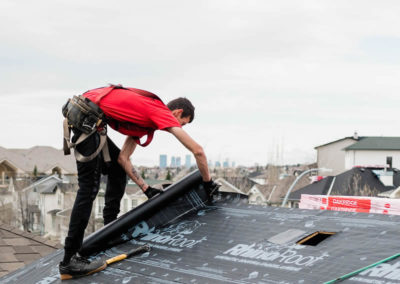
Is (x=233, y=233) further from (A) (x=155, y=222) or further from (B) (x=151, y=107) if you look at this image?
(B) (x=151, y=107)

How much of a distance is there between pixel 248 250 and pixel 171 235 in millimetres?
678

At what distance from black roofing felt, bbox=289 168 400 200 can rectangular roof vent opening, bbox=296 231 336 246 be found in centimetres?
3164

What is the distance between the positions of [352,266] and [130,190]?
38.3 meters

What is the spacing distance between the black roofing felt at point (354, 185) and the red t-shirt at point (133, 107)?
3175 centimetres

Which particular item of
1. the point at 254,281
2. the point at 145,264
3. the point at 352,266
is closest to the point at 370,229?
the point at 352,266

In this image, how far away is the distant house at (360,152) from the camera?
62625 mm

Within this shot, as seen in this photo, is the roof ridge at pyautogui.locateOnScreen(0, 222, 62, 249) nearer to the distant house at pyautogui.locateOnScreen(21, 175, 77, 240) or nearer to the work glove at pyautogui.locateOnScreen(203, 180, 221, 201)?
the work glove at pyautogui.locateOnScreen(203, 180, 221, 201)

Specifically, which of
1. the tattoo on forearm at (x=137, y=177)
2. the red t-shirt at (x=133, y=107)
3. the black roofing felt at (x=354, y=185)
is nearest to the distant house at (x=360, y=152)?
the black roofing felt at (x=354, y=185)

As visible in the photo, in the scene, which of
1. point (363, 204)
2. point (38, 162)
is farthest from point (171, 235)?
point (38, 162)

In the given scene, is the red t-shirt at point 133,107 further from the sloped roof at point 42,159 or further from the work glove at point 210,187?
the sloped roof at point 42,159

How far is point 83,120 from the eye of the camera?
10.2 feet

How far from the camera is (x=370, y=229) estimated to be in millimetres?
2791

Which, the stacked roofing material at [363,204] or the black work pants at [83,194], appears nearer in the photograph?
the black work pants at [83,194]

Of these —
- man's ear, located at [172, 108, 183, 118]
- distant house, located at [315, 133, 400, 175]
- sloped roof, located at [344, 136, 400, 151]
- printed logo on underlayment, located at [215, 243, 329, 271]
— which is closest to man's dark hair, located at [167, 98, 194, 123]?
man's ear, located at [172, 108, 183, 118]
